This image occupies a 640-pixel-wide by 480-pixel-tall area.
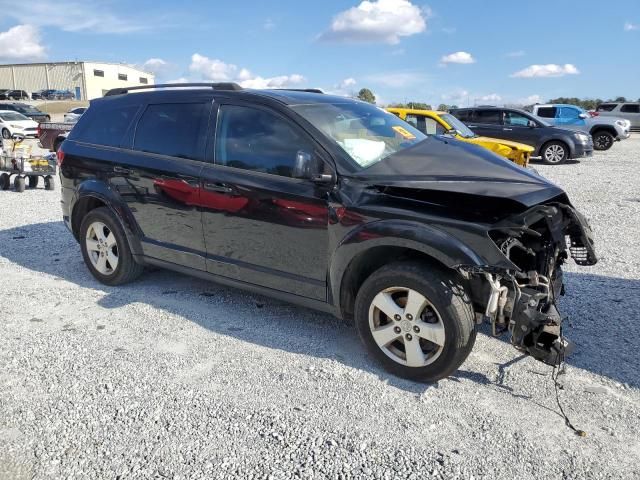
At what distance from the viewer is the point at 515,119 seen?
1606cm

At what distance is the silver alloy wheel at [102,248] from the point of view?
4949mm

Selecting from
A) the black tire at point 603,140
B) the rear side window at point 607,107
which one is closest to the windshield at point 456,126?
the black tire at point 603,140

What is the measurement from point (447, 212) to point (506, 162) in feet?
3.23

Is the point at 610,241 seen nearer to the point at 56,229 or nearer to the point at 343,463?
the point at 343,463

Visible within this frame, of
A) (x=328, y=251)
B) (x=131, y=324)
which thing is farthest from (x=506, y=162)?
(x=131, y=324)

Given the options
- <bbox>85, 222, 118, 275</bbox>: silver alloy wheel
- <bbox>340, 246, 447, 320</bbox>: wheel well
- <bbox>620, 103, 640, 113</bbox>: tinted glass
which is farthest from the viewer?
<bbox>620, 103, 640, 113</bbox>: tinted glass

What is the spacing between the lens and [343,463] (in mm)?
2568

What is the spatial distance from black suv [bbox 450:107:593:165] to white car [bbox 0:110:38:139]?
19729mm

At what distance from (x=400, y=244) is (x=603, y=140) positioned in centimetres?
2106

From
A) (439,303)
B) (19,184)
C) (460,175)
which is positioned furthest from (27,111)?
(439,303)

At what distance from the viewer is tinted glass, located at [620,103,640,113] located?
93.4ft

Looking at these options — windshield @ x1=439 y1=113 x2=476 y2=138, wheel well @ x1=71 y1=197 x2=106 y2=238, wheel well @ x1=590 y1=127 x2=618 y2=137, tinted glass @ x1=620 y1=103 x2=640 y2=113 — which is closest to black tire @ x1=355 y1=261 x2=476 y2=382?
wheel well @ x1=71 y1=197 x2=106 y2=238

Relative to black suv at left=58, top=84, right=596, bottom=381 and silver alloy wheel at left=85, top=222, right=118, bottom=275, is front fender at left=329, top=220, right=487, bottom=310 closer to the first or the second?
black suv at left=58, top=84, right=596, bottom=381

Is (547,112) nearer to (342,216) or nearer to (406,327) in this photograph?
(342,216)
